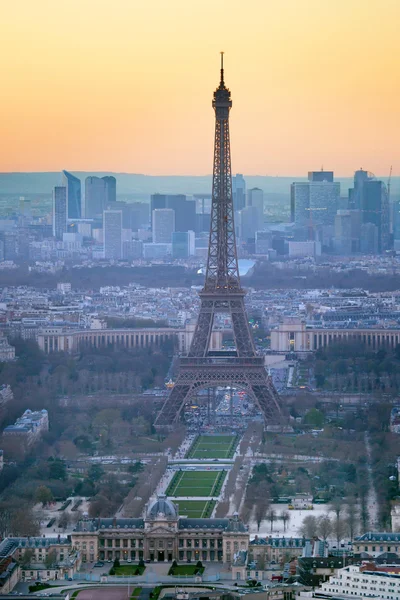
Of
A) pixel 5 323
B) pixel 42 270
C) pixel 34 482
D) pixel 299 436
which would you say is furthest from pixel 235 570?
pixel 42 270

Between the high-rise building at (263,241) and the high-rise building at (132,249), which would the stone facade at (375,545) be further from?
the high-rise building at (132,249)

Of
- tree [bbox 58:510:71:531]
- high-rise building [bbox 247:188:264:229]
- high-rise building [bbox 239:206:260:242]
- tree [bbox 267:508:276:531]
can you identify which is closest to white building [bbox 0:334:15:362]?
tree [bbox 58:510:71:531]

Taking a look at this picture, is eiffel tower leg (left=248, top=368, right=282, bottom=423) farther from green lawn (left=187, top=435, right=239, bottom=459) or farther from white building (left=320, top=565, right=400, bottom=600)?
white building (left=320, top=565, right=400, bottom=600)

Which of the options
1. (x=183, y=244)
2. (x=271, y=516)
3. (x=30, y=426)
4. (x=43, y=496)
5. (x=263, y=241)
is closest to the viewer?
(x=271, y=516)

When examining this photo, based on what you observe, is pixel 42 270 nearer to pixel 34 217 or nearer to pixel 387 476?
pixel 34 217

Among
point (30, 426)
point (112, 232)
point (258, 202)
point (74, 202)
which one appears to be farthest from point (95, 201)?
point (30, 426)

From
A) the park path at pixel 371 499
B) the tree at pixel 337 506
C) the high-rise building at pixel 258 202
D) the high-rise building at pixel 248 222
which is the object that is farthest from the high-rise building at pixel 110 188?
the tree at pixel 337 506

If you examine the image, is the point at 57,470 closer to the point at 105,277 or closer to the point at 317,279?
the point at 317,279
